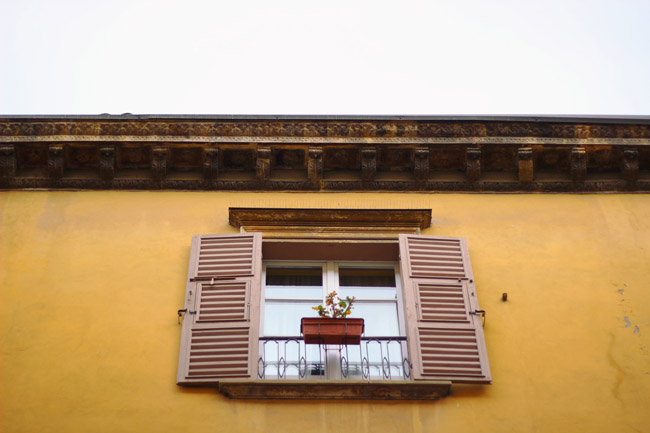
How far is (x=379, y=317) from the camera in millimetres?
7434

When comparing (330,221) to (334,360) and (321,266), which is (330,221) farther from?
(334,360)

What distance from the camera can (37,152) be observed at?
28.3 ft

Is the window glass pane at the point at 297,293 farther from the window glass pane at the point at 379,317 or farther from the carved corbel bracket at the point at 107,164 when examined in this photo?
the carved corbel bracket at the point at 107,164

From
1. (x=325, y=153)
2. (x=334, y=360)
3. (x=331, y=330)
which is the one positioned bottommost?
(x=334, y=360)

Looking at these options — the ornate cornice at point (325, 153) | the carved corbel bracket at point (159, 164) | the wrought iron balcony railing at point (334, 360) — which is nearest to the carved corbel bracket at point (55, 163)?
the ornate cornice at point (325, 153)

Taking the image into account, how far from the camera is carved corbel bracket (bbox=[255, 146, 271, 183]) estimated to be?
28.3ft

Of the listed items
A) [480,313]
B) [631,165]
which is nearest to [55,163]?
[480,313]

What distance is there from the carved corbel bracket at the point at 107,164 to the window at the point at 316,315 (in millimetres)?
2091

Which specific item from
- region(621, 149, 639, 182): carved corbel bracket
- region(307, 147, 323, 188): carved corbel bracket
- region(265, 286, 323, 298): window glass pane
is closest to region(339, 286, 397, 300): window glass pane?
region(265, 286, 323, 298): window glass pane

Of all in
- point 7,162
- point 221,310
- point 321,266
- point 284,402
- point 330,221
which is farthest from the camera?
point 7,162

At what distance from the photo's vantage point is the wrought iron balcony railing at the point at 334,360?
680 centimetres

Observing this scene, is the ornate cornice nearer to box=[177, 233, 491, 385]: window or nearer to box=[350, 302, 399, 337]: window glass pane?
box=[177, 233, 491, 385]: window

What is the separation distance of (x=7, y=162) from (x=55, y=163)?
0.51m

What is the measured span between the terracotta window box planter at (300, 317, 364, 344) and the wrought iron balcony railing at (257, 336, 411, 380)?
0.46 feet
